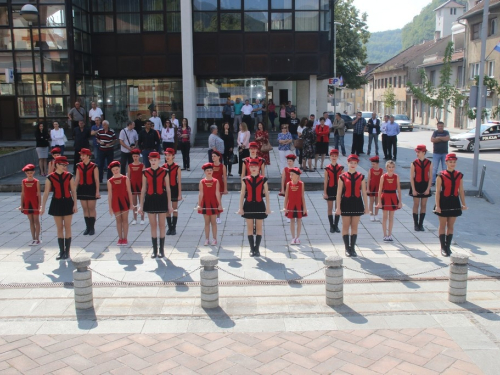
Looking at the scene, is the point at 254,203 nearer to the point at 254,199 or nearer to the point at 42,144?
the point at 254,199

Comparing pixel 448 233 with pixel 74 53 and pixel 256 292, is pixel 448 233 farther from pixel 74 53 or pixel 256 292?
pixel 74 53

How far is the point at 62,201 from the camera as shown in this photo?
31.6 ft

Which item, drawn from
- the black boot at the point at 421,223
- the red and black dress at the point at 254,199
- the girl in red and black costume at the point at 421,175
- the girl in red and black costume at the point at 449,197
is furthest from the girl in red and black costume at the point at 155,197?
the black boot at the point at 421,223

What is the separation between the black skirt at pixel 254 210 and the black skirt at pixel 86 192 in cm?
357

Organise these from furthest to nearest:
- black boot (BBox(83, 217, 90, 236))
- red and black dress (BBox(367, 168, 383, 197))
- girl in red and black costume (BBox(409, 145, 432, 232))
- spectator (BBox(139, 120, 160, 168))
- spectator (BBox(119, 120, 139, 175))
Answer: spectator (BBox(139, 120, 160, 168)) → spectator (BBox(119, 120, 139, 175)) → red and black dress (BBox(367, 168, 383, 197)) → black boot (BBox(83, 217, 90, 236)) → girl in red and black costume (BBox(409, 145, 432, 232))

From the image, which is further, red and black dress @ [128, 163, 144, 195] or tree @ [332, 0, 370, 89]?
tree @ [332, 0, 370, 89]

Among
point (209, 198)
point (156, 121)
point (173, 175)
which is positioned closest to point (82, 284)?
point (209, 198)

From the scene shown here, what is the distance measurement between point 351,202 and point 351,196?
12 cm

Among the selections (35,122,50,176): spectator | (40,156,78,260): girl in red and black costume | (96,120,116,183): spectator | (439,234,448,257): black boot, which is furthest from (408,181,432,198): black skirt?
(35,122,50,176): spectator

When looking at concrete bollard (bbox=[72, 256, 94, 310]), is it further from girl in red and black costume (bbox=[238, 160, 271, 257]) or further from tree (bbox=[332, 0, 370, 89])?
tree (bbox=[332, 0, 370, 89])

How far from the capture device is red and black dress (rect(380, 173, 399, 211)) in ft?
34.3

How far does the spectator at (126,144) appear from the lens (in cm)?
1516

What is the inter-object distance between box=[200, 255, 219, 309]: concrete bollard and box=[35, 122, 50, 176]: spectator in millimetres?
11708

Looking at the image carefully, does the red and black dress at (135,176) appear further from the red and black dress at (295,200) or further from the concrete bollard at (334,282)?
the concrete bollard at (334,282)
